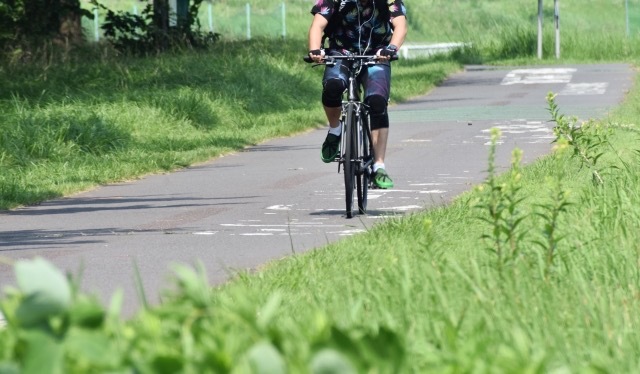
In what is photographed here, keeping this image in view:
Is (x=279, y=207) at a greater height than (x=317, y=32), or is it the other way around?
(x=317, y=32)

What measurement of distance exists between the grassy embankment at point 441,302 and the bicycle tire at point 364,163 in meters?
0.78

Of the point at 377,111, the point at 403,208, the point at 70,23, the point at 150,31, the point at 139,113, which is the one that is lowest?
the point at 403,208

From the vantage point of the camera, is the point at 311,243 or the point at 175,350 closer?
the point at 175,350

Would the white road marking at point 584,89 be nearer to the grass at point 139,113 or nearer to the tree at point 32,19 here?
the grass at point 139,113

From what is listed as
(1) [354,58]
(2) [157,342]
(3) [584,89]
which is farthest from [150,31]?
(2) [157,342]

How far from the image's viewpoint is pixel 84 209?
11.2 m

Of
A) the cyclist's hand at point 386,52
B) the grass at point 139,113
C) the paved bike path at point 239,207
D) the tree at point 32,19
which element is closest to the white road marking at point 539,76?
→ the grass at point 139,113

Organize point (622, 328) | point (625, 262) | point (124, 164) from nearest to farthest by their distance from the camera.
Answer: point (622, 328) < point (625, 262) < point (124, 164)

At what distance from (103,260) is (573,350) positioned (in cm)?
432

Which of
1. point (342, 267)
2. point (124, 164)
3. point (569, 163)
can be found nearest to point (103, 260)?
point (342, 267)

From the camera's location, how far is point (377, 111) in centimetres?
1069

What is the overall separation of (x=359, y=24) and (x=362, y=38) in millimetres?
103

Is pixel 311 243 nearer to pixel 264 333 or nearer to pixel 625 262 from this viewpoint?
pixel 625 262

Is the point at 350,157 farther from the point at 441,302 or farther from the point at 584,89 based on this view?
the point at 584,89
